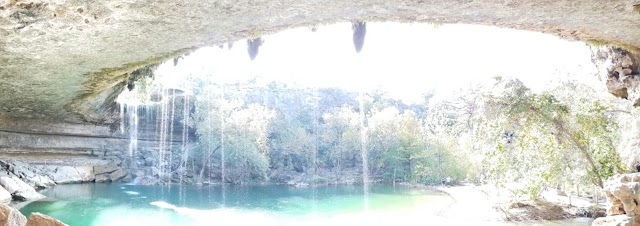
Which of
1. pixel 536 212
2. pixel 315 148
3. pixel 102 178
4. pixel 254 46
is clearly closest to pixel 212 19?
pixel 254 46

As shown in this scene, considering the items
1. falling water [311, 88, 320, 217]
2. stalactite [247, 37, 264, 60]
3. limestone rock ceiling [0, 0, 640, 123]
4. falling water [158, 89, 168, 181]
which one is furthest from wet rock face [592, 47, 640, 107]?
falling water [158, 89, 168, 181]

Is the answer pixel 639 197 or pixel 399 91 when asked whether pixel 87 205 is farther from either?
pixel 399 91

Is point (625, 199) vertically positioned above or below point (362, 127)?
below

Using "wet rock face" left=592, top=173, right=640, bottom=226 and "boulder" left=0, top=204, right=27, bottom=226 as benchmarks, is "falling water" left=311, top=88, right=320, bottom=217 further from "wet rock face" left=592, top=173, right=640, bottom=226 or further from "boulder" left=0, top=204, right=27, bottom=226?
"boulder" left=0, top=204, right=27, bottom=226

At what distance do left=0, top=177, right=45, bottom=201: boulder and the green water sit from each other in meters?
0.58

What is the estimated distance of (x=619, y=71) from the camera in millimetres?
6820

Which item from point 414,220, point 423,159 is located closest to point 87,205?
point 414,220

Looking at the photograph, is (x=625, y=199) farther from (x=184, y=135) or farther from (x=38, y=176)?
(x=184, y=135)

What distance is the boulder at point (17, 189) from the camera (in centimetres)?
1351

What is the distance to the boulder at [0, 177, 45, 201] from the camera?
13508 millimetres

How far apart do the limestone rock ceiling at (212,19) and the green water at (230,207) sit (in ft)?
20.9

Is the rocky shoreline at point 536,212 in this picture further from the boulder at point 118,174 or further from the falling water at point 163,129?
the falling water at point 163,129

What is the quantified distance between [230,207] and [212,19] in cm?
1137

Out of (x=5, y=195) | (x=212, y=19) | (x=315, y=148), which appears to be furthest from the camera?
(x=315, y=148)
